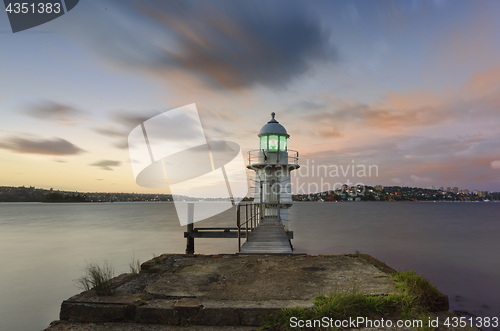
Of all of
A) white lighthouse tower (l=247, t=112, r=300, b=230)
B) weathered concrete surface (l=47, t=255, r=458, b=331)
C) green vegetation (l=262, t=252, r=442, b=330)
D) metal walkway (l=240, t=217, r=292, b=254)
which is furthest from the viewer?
white lighthouse tower (l=247, t=112, r=300, b=230)

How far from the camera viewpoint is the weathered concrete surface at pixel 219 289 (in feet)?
10.9

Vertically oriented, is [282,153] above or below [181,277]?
above

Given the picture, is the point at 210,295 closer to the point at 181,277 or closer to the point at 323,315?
the point at 181,277

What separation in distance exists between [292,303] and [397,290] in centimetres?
→ 150

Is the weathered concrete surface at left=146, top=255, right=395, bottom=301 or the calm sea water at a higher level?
the weathered concrete surface at left=146, top=255, right=395, bottom=301

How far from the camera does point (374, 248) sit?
2273 centimetres

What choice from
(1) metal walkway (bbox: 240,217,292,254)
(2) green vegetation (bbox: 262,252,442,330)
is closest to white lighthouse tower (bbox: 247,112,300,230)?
(1) metal walkway (bbox: 240,217,292,254)

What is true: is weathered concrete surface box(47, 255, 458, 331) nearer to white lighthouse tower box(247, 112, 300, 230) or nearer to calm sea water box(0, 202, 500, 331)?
calm sea water box(0, 202, 500, 331)

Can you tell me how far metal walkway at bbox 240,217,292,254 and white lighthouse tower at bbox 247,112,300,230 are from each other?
4.19 metres

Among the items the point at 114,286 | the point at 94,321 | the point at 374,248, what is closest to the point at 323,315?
the point at 94,321

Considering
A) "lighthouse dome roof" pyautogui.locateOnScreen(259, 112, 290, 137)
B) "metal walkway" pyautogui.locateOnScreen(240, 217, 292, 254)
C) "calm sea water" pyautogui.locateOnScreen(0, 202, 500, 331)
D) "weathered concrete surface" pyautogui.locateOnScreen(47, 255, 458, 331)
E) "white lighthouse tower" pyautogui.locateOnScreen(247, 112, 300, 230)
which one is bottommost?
"calm sea water" pyautogui.locateOnScreen(0, 202, 500, 331)

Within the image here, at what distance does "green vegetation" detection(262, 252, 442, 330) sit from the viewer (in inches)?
126

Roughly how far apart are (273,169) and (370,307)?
13107mm

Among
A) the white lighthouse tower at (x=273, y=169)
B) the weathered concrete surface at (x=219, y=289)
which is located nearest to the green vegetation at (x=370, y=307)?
the weathered concrete surface at (x=219, y=289)
